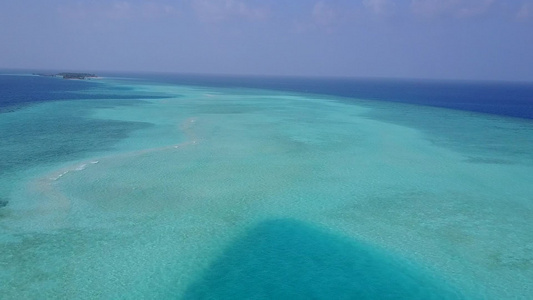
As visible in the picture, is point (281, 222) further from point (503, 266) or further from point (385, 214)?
point (503, 266)

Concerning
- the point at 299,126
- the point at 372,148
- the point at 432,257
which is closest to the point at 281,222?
the point at 432,257

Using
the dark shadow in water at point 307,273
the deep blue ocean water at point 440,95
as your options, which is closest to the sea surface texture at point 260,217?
the dark shadow in water at point 307,273

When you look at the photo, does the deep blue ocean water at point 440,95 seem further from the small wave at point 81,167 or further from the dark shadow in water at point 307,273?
the small wave at point 81,167

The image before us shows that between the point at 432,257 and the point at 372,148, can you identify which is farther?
the point at 372,148

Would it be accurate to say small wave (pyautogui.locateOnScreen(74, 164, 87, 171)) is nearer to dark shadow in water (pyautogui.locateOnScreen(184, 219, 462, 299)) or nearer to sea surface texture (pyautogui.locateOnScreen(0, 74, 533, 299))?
sea surface texture (pyautogui.locateOnScreen(0, 74, 533, 299))

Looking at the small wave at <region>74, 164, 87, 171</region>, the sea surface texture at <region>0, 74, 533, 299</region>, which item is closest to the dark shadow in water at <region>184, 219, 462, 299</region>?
the sea surface texture at <region>0, 74, 533, 299</region>
